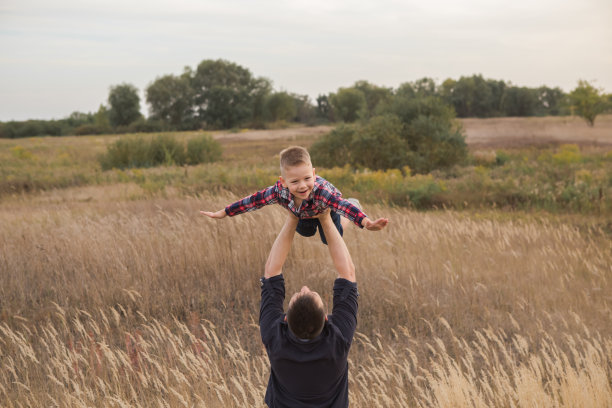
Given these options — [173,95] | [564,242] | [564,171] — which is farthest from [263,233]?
[173,95]

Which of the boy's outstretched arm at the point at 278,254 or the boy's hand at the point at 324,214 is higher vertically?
the boy's hand at the point at 324,214

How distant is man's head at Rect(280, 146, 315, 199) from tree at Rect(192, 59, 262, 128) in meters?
81.2

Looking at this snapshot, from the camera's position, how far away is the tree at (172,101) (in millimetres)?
81062

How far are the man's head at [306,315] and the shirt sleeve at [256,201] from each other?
3.79 ft

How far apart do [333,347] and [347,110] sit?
93.8 meters

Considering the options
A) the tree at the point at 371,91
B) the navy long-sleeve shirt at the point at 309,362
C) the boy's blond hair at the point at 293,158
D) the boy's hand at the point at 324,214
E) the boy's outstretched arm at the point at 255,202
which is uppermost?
the tree at the point at 371,91

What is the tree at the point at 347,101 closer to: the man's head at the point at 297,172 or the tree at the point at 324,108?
the tree at the point at 324,108

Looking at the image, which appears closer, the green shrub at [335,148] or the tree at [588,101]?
the green shrub at [335,148]

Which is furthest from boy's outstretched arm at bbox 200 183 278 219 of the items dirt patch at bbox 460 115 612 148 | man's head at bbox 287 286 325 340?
dirt patch at bbox 460 115 612 148

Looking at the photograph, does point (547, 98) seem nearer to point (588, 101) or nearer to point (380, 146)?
point (588, 101)

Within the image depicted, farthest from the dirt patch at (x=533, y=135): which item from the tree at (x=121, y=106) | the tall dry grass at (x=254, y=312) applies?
the tree at (x=121, y=106)

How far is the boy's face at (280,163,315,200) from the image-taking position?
3109mm

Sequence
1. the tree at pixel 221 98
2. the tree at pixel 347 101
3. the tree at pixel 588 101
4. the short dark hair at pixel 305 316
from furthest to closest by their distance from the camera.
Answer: the tree at pixel 347 101 → the tree at pixel 221 98 → the tree at pixel 588 101 → the short dark hair at pixel 305 316

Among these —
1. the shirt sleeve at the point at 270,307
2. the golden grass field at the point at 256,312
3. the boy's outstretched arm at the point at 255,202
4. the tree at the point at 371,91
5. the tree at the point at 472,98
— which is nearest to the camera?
the shirt sleeve at the point at 270,307
